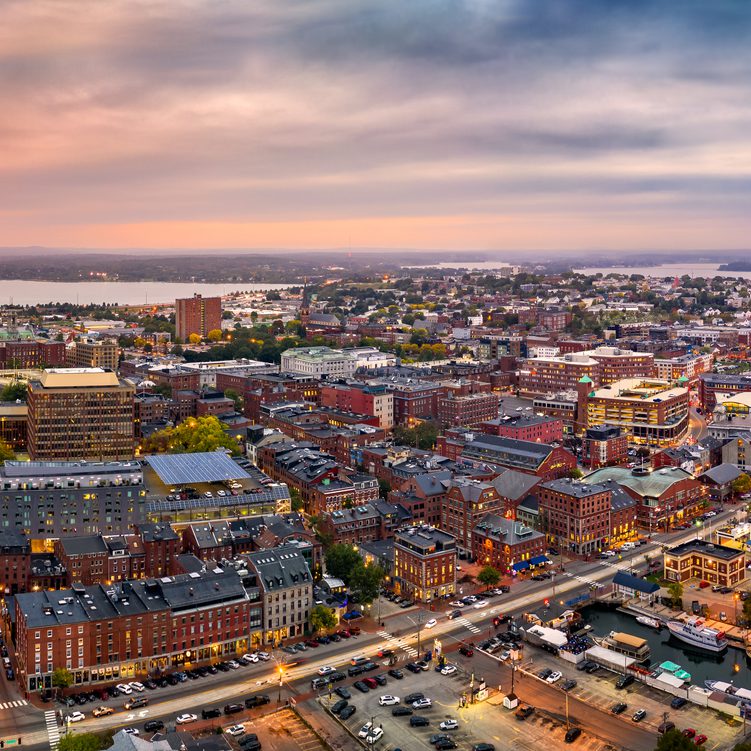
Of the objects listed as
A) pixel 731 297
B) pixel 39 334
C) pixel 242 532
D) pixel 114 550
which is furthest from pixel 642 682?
pixel 731 297

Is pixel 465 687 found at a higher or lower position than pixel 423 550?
lower

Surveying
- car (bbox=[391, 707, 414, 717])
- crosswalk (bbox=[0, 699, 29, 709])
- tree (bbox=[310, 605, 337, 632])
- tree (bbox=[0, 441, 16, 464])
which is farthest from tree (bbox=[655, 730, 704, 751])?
tree (bbox=[0, 441, 16, 464])

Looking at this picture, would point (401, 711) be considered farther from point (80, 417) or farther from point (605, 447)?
point (605, 447)

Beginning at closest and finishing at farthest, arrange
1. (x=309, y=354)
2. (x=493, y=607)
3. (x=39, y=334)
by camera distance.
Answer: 1. (x=493, y=607)
2. (x=309, y=354)
3. (x=39, y=334)

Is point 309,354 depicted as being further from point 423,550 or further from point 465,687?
point 465,687

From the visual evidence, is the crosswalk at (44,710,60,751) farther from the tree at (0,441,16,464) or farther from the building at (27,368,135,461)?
the building at (27,368,135,461)
